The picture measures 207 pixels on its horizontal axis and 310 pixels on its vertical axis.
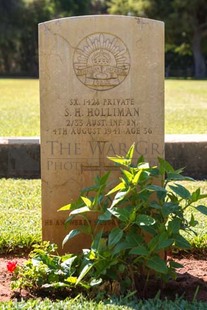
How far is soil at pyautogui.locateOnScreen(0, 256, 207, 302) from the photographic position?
12.7 feet

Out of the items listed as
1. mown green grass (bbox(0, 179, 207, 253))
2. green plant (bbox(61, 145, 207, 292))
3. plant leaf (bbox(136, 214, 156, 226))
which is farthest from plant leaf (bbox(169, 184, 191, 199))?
mown green grass (bbox(0, 179, 207, 253))

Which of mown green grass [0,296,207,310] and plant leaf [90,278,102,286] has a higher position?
plant leaf [90,278,102,286]

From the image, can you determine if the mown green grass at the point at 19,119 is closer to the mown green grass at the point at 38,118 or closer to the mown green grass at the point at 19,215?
the mown green grass at the point at 38,118

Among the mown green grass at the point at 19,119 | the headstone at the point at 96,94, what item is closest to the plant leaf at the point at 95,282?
the headstone at the point at 96,94

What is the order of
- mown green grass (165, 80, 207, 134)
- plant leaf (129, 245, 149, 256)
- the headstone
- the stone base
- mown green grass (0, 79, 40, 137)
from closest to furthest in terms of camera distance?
plant leaf (129, 245, 149, 256) < the headstone < the stone base < mown green grass (0, 79, 40, 137) < mown green grass (165, 80, 207, 134)

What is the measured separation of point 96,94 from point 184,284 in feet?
4.43

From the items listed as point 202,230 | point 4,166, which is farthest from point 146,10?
point 202,230

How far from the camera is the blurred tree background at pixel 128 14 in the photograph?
145ft

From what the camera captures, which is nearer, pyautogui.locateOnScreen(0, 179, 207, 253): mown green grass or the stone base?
pyautogui.locateOnScreen(0, 179, 207, 253): mown green grass

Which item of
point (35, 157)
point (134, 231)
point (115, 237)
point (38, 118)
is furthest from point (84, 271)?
point (38, 118)

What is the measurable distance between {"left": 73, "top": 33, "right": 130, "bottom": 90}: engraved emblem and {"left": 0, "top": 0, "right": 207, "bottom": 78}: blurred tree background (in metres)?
40.1

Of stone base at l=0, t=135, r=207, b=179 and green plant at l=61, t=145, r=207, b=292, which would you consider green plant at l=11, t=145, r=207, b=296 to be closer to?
green plant at l=61, t=145, r=207, b=292

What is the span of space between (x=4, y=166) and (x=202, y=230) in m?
3.62

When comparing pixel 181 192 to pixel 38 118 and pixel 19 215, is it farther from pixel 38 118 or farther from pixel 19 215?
pixel 38 118
